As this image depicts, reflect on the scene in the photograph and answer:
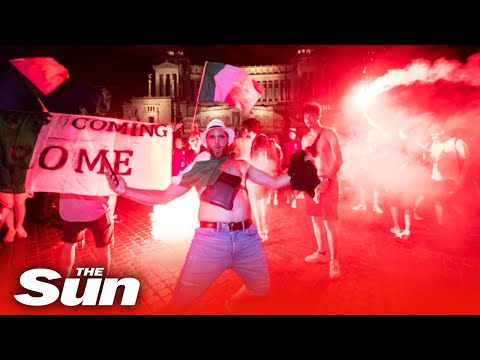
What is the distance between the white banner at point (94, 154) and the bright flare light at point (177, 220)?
2170mm

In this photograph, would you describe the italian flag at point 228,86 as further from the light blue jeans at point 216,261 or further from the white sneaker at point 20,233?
the white sneaker at point 20,233

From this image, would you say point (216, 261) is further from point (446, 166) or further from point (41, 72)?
point (446, 166)

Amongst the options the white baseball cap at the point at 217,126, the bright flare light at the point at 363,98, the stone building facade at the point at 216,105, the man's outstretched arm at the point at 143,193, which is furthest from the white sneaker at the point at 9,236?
the bright flare light at the point at 363,98

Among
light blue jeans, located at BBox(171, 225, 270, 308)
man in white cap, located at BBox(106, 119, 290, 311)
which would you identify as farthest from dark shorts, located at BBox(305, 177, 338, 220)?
light blue jeans, located at BBox(171, 225, 270, 308)

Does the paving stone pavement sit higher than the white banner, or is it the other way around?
the white banner

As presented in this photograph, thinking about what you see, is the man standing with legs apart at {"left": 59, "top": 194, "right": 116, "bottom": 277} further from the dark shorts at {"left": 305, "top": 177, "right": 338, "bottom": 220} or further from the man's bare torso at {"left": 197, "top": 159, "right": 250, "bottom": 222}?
the dark shorts at {"left": 305, "top": 177, "right": 338, "bottom": 220}

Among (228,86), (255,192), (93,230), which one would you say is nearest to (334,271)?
(255,192)

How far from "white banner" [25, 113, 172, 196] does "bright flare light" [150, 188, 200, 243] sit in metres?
2.17

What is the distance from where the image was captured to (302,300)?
3.73 m

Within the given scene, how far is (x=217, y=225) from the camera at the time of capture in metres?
2.70

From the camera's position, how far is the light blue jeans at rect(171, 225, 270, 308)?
262 centimetres

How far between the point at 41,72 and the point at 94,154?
1376 mm
